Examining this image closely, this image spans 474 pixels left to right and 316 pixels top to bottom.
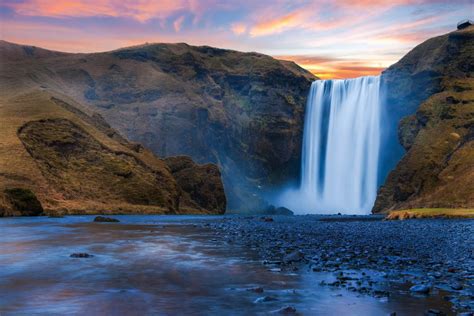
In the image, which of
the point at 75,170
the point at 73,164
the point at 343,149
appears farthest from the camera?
the point at 343,149

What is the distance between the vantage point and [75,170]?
102m

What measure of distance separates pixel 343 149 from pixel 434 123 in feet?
91.3

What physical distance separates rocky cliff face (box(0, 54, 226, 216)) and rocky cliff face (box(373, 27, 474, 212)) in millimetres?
48517

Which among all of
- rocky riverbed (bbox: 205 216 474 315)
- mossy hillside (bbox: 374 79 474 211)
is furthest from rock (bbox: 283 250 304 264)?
mossy hillside (bbox: 374 79 474 211)

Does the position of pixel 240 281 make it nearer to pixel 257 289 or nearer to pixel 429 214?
pixel 257 289

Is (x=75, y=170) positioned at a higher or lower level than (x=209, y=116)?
lower

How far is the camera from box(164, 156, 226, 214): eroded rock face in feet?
427

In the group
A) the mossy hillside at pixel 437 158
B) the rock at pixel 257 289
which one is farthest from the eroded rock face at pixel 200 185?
the rock at pixel 257 289

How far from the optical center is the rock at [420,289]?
1356 cm

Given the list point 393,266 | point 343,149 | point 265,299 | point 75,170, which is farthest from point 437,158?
point 265,299

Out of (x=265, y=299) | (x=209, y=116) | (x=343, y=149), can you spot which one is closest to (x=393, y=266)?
(x=265, y=299)

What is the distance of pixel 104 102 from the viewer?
18250 centimetres

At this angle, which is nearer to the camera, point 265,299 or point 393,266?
point 265,299

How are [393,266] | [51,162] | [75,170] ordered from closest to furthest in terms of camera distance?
1. [393,266]
2. [51,162]
3. [75,170]
